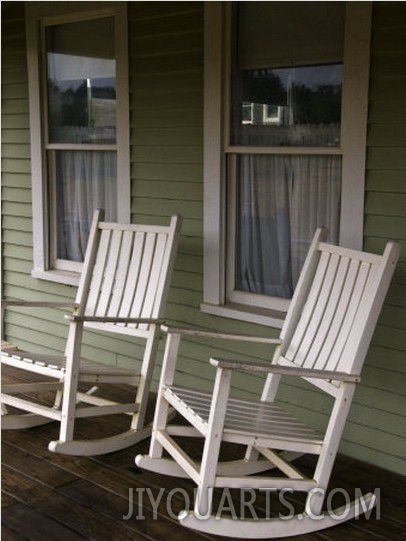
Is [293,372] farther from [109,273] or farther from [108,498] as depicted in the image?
[109,273]

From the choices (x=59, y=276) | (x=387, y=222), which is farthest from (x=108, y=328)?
(x=387, y=222)

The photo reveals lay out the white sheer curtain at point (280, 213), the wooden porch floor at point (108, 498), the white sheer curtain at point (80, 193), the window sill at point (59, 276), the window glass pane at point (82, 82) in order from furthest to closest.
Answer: the window sill at point (59, 276) → the white sheer curtain at point (80, 193) → the window glass pane at point (82, 82) → the white sheer curtain at point (280, 213) → the wooden porch floor at point (108, 498)

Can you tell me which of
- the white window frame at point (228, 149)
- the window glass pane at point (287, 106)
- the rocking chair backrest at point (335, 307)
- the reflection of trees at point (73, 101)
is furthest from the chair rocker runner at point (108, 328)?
the reflection of trees at point (73, 101)

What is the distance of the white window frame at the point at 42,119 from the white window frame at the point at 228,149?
66cm

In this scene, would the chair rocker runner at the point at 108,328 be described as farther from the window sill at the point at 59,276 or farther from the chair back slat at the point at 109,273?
the window sill at the point at 59,276

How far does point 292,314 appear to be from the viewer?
9.95ft

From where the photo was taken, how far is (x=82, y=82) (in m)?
4.45

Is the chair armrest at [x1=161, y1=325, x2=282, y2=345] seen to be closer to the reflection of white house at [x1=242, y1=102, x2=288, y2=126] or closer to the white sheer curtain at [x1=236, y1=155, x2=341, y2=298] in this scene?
the white sheer curtain at [x1=236, y1=155, x2=341, y2=298]

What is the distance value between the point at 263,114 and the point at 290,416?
146 cm

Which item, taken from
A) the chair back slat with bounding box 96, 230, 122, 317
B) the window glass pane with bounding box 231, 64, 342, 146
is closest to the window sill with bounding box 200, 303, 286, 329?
the chair back slat with bounding box 96, 230, 122, 317

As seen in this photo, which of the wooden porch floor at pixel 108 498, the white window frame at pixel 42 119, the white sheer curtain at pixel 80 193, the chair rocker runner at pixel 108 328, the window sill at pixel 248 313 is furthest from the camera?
the white sheer curtain at pixel 80 193

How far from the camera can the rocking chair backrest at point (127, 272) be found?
351cm

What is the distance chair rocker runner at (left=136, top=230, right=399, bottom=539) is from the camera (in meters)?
Answer: 2.49

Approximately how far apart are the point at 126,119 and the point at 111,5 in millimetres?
646
